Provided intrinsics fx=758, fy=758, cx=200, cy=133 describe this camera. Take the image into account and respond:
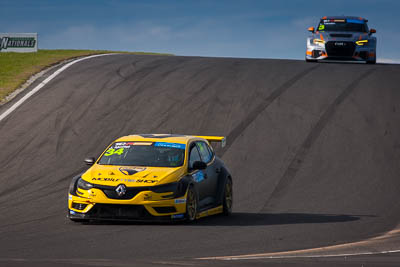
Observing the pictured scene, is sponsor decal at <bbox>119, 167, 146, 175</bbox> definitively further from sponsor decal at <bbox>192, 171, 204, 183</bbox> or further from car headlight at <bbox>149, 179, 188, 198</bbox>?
sponsor decal at <bbox>192, 171, 204, 183</bbox>

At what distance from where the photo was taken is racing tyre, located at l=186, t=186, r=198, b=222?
10875mm

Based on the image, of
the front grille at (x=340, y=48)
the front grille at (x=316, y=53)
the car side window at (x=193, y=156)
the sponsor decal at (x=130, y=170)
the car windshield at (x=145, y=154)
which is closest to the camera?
the sponsor decal at (x=130, y=170)

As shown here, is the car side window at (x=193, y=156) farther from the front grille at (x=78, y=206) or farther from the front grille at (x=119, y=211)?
the front grille at (x=78, y=206)

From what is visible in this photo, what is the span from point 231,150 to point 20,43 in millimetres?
21449

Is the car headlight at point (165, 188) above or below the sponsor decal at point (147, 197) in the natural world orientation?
above

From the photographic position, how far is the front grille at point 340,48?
1116 inches

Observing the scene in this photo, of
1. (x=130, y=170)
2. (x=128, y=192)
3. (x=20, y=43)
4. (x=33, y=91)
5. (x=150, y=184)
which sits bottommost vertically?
(x=128, y=192)

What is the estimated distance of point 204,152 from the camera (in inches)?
495

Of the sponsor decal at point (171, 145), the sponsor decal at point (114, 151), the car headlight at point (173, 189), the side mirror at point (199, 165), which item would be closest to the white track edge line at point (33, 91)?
the sponsor decal at point (114, 151)

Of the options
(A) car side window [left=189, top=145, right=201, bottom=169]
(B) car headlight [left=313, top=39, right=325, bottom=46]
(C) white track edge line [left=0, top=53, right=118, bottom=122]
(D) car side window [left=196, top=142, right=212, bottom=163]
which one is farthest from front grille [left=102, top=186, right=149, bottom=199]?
(B) car headlight [left=313, top=39, right=325, bottom=46]

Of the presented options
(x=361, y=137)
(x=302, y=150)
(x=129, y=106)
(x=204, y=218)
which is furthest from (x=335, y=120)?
(x=204, y=218)

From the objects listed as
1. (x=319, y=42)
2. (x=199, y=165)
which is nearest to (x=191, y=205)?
(x=199, y=165)

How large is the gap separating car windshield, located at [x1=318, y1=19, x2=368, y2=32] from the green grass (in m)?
10.2

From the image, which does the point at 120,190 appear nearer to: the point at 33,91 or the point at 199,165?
the point at 199,165
